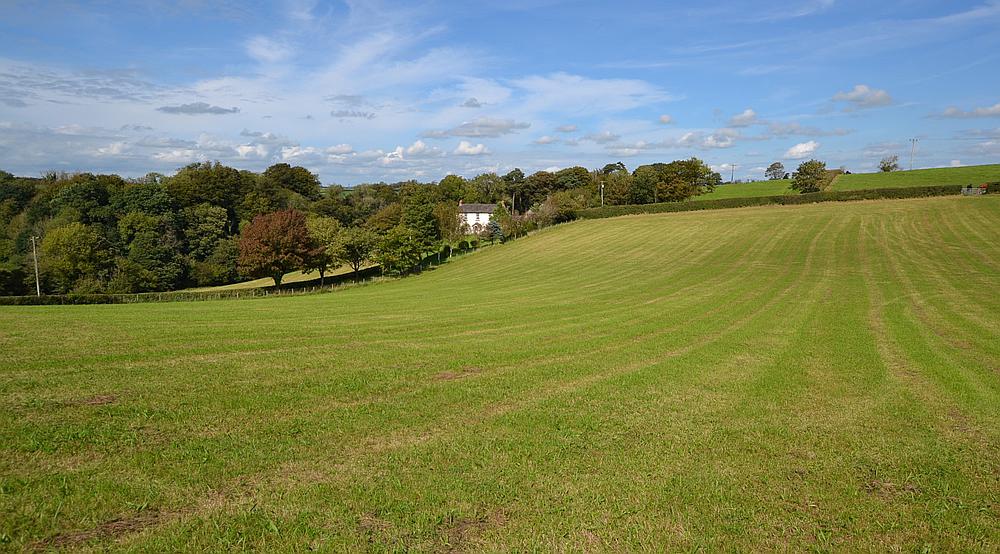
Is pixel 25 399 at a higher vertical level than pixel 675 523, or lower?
higher

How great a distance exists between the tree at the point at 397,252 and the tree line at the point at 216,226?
14cm

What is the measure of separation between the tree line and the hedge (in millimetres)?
7594

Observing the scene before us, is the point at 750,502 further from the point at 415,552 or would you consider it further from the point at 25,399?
the point at 25,399

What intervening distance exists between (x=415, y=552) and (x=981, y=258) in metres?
48.3

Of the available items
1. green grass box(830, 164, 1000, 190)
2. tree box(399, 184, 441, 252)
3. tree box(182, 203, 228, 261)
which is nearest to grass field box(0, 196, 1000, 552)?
tree box(399, 184, 441, 252)

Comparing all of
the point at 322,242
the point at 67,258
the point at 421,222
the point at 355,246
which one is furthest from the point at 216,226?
the point at 421,222

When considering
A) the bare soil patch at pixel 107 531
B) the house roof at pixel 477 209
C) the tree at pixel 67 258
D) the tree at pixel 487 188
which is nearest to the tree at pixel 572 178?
the tree at pixel 487 188

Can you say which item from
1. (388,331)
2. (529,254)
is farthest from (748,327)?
(529,254)

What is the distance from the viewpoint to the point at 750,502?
669cm

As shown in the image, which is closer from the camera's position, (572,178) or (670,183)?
(670,183)

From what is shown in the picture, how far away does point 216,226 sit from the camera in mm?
87125

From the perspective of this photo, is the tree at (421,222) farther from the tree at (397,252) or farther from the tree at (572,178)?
the tree at (572,178)

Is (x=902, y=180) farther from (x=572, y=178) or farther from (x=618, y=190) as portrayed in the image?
(x=572, y=178)

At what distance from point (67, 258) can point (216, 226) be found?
24219 mm
